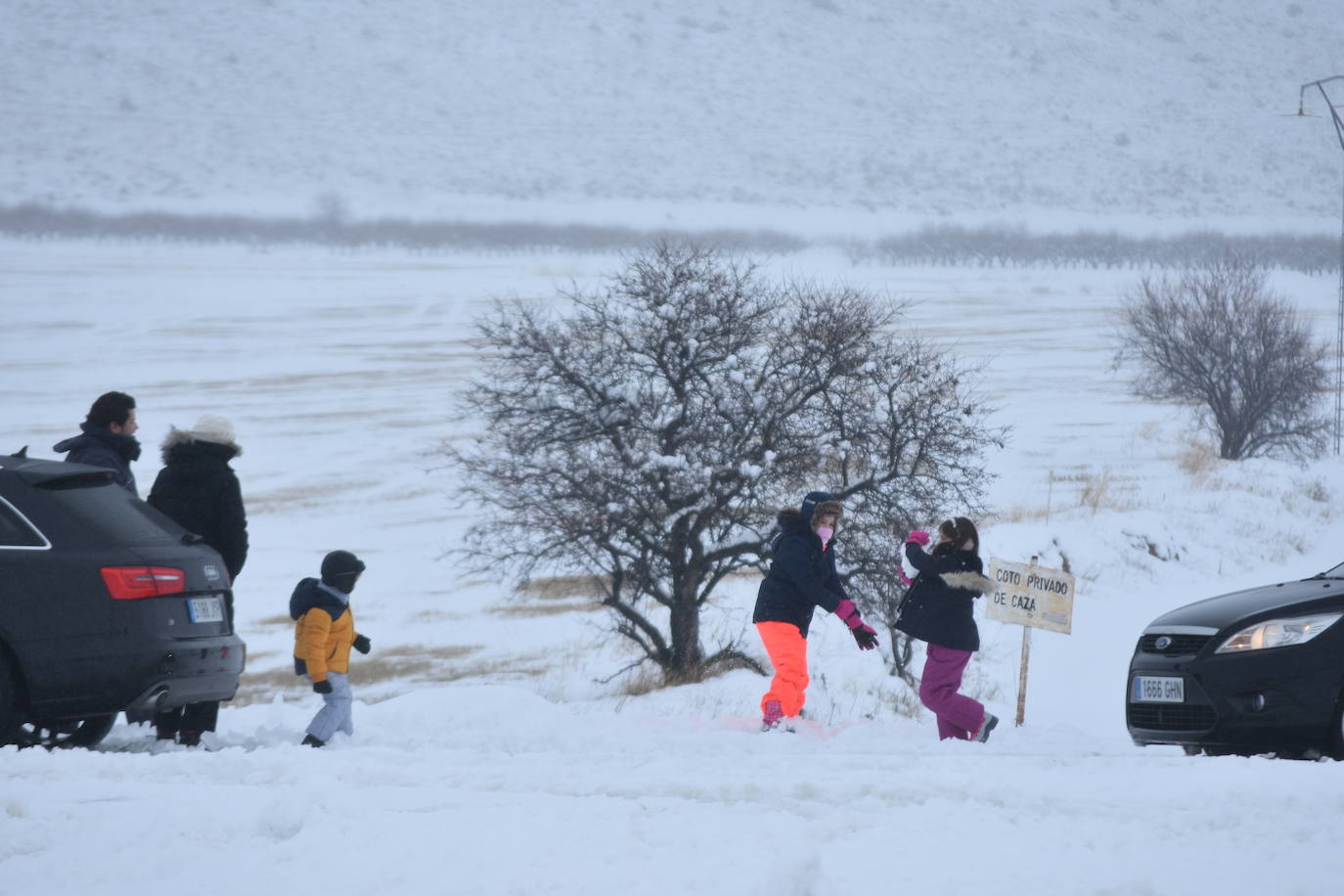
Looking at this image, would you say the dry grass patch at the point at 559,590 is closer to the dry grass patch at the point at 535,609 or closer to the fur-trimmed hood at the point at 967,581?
the dry grass patch at the point at 535,609

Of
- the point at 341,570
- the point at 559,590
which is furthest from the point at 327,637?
the point at 559,590

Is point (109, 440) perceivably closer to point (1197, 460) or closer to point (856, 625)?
point (856, 625)

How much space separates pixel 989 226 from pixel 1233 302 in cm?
9515

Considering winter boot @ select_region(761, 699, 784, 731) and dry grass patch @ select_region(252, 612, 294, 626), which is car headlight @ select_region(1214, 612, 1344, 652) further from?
dry grass patch @ select_region(252, 612, 294, 626)

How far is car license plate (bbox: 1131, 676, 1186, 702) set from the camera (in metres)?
7.39

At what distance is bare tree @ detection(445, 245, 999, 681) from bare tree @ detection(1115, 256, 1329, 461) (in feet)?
92.3

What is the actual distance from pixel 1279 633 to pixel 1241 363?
42.5m

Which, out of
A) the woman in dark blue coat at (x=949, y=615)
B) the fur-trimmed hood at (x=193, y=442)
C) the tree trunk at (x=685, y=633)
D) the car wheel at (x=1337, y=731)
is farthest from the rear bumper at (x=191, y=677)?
the tree trunk at (x=685, y=633)

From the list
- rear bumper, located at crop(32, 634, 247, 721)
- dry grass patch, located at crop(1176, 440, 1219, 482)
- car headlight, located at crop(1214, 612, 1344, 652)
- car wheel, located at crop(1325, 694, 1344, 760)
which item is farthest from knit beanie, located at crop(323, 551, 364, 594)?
dry grass patch, located at crop(1176, 440, 1219, 482)

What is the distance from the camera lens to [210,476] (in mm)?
8281

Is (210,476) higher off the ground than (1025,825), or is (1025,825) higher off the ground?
(210,476)

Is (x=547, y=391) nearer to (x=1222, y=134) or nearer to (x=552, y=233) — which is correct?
(x=552, y=233)

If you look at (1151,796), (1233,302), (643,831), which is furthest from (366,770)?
(1233,302)

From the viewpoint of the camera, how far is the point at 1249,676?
7.03 meters
